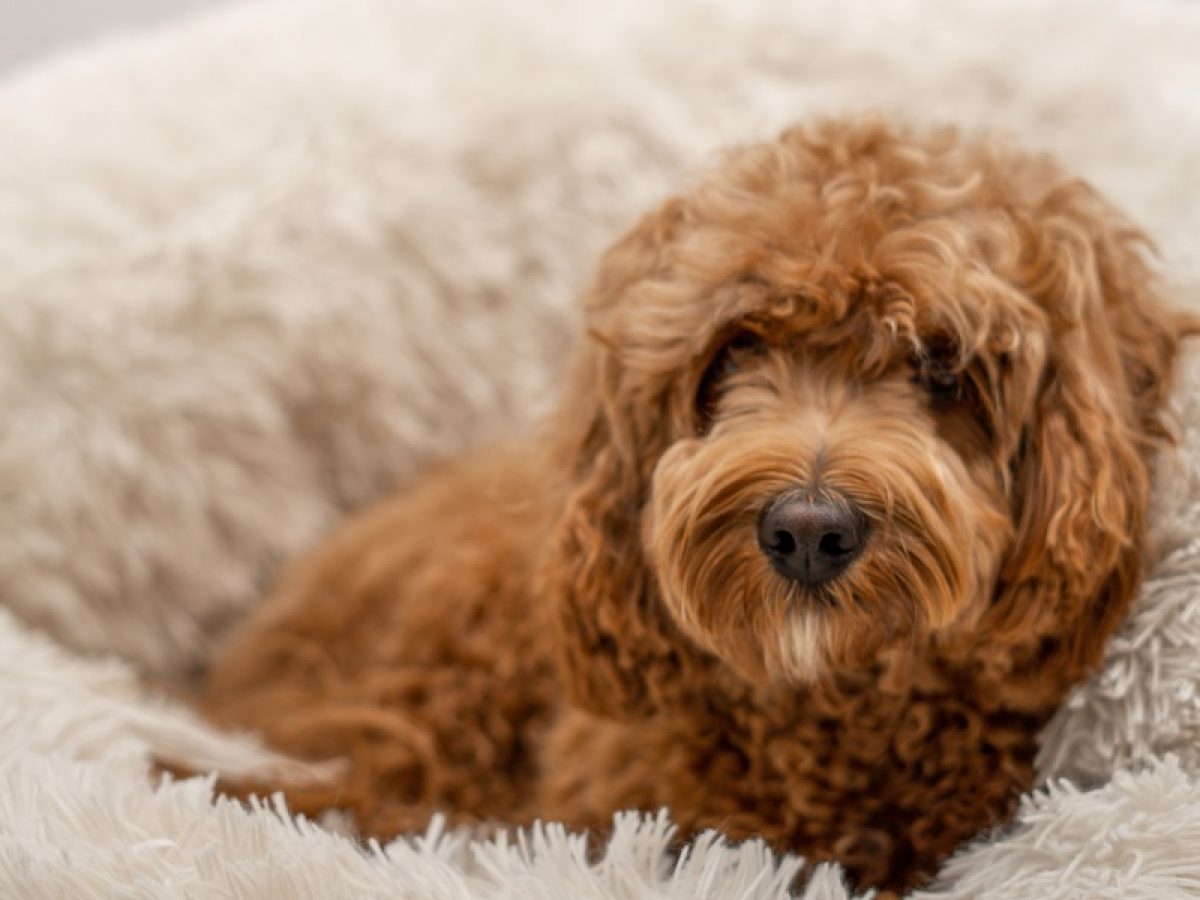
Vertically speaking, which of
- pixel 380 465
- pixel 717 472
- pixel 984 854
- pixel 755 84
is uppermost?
pixel 755 84

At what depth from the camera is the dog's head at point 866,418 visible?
1.27m

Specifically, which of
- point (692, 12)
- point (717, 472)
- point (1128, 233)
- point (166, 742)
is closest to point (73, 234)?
point (166, 742)

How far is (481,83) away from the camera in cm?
227

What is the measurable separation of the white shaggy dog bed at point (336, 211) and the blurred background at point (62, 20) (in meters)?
1.15


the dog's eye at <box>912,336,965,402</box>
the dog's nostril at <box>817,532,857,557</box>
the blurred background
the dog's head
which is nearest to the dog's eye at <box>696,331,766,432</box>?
the dog's head

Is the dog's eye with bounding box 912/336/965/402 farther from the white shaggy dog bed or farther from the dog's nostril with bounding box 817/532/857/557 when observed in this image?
the white shaggy dog bed

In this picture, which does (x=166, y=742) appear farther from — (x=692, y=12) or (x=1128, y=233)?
(x=692, y=12)

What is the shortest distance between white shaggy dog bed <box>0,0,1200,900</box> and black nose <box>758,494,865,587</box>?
31.3 inches

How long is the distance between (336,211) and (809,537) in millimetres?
1197

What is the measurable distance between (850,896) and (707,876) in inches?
6.2

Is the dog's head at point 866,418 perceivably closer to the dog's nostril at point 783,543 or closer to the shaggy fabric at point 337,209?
the dog's nostril at point 783,543

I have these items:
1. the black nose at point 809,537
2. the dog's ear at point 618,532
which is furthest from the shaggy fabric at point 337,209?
the black nose at point 809,537

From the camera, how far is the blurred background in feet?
11.1

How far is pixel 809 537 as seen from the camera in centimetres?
122
